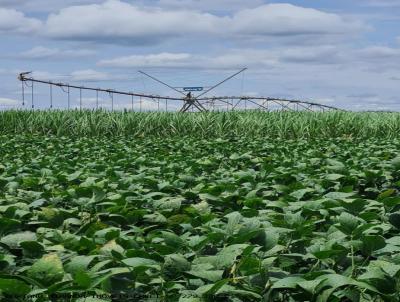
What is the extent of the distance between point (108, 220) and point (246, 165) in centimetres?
362

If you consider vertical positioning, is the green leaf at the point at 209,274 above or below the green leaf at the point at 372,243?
below

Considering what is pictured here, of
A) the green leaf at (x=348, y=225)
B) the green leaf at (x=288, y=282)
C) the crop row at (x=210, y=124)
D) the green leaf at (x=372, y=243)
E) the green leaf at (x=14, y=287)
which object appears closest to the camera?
the green leaf at (x=14, y=287)

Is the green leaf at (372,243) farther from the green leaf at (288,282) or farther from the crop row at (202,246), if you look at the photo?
the green leaf at (288,282)

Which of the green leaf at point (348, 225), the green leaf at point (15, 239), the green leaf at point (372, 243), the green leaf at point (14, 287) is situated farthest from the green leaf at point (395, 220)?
the green leaf at point (14, 287)

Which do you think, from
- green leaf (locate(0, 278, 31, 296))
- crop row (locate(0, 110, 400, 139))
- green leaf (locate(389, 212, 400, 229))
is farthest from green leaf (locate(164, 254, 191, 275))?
crop row (locate(0, 110, 400, 139))

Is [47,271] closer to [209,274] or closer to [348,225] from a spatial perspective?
[209,274]

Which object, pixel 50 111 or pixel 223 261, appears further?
pixel 50 111

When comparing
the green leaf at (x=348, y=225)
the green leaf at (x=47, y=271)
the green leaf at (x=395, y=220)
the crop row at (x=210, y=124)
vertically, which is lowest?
the crop row at (x=210, y=124)

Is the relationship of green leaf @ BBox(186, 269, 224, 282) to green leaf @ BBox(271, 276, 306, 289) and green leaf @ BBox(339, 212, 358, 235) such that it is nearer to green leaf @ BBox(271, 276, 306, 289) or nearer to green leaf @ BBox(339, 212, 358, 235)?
green leaf @ BBox(271, 276, 306, 289)

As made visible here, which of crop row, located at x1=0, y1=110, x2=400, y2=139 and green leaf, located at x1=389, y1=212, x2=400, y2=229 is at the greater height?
green leaf, located at x1=389, y1=212, x2=400, y2=229

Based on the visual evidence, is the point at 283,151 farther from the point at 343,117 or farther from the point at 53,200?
the point at 343,117

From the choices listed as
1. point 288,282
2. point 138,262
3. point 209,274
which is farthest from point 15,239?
point 288,282

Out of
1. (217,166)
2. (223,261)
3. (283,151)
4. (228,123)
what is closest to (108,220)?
(223,261)

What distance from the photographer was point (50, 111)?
17219 mm
